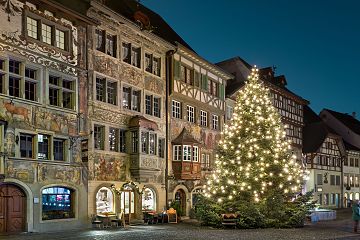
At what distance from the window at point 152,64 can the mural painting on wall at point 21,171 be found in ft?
37.7

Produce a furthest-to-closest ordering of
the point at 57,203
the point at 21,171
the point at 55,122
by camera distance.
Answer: the point at 57,203
the point at 55,122
the point at 21,171

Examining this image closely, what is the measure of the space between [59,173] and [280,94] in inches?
1226

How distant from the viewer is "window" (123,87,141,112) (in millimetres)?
30531

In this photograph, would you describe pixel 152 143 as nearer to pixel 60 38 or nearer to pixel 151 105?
pixel 151 105

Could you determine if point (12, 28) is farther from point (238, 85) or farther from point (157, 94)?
point (238, 85)

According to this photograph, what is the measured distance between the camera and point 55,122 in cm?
2492

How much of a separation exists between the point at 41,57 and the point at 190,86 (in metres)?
14.3

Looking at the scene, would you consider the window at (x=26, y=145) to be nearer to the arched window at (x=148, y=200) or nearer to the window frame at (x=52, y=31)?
the window frame at (x=52, y=31)

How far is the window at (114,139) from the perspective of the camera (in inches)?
1142

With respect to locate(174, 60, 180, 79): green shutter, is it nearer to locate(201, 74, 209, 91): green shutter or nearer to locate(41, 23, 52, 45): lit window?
locate(201, 74, 209, 91): green shutter

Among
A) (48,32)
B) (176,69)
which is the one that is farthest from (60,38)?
(176,69)

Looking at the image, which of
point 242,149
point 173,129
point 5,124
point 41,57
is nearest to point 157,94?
point 173,129

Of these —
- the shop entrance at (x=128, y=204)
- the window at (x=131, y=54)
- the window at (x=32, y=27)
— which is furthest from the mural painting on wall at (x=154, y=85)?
the window at (x=32, y=27)

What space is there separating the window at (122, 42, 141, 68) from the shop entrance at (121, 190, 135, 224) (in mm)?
7411
